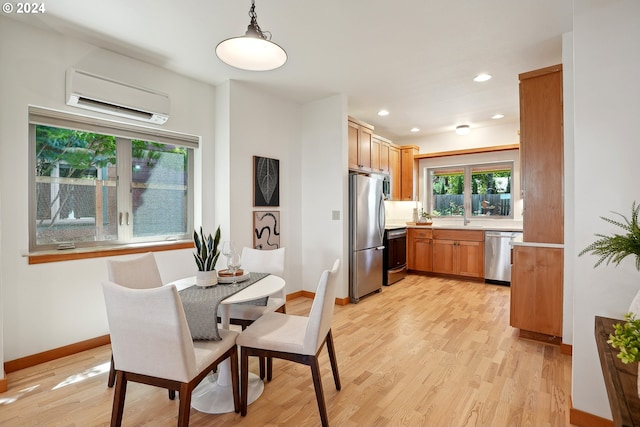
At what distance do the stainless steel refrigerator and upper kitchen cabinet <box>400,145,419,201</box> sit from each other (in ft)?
5.40

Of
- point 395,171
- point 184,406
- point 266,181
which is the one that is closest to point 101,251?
point 266,181

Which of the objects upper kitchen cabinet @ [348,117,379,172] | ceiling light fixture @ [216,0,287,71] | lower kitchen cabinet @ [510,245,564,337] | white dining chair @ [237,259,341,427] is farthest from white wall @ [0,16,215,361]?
lower kitchen cabinet @ [510,245,564,337]

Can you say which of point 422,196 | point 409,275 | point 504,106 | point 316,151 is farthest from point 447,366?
point 422,196

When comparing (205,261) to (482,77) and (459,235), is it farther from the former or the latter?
(459,235)

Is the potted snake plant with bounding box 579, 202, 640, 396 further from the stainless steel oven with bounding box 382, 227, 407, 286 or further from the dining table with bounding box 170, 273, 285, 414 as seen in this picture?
the stainless steel oven with bounding box 382, 227, 407, 286

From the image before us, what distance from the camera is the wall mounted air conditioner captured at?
255 cm

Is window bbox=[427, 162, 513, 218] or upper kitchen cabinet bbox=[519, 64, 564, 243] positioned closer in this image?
upper kitchen cabinet bbox=[519, 64, 564, 243]

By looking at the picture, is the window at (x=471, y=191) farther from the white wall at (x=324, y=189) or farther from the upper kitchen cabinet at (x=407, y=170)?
the white wall at (x=324, y=189)

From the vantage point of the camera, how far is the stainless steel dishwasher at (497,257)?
483 cm

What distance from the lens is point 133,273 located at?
2.33 meters

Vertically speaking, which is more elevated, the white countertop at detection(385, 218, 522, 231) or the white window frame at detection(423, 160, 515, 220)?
the white window frame at detection(423, 160, 515, 220)

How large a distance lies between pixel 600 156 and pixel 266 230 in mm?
3169

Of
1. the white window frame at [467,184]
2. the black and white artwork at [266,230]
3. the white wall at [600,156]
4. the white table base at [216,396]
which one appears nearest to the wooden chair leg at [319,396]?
the white table base at [216,396]

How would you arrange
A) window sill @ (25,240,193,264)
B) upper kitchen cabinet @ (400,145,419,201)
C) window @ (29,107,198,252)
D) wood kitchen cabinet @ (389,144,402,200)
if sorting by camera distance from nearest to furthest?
window sill @ (25,240,193,264) < window @ (29,107,198,252) < wood kitchen cabinet @ (389,144,402,200) < upper kitchen cabinet @ (400,145,419,201)
